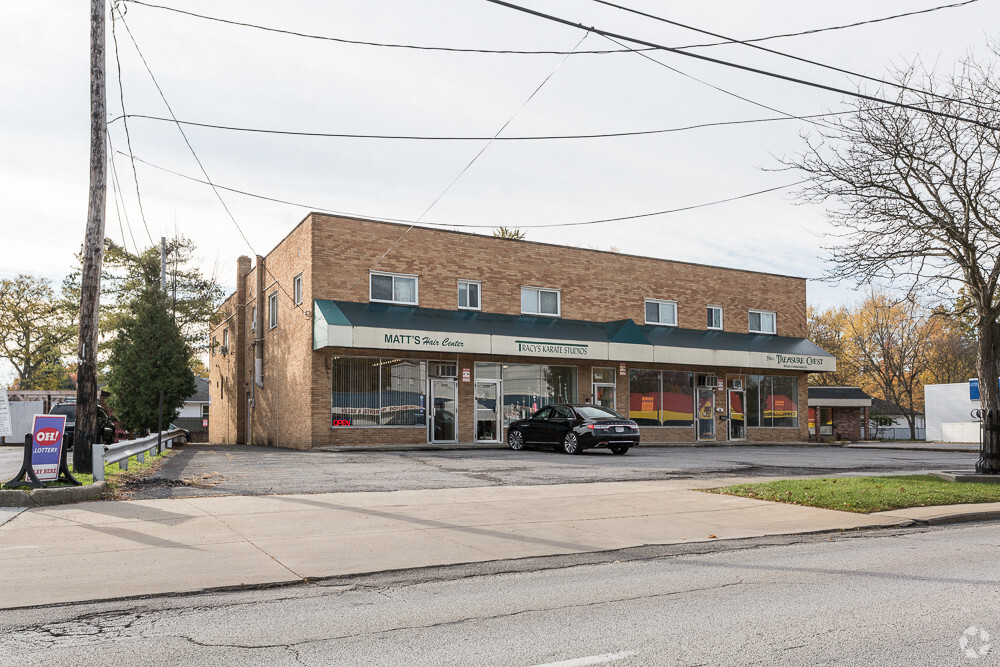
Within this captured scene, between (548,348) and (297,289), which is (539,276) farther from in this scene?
(297,289)

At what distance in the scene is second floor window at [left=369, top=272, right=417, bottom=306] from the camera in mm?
26359

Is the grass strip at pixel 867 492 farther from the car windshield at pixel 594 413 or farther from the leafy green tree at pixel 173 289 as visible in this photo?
the leafy green tree at pixel 173 289

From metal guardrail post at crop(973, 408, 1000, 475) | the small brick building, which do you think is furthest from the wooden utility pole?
the small brick building

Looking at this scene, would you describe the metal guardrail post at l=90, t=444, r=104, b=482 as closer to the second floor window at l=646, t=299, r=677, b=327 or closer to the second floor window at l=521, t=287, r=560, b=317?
the second floor window at l=521, t=287, r=560, b=317

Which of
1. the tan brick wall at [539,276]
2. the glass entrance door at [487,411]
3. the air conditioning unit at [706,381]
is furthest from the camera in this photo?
the air conditioning unit at [706,381]

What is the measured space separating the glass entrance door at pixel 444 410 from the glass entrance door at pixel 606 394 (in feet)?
19.2

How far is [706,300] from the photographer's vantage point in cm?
3328

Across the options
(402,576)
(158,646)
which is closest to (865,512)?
(402,576)

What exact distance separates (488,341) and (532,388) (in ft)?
10.8

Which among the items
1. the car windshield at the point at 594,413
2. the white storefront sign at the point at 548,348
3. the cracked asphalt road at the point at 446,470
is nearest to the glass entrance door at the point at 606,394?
the white storefront sign at the point at 548,348

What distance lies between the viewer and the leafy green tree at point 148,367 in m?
26.3

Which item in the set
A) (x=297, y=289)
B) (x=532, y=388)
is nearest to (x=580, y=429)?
(x=532, y=388)

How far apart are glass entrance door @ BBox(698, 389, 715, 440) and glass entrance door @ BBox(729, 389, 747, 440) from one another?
93 centimetres

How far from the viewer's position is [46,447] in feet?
38.0
